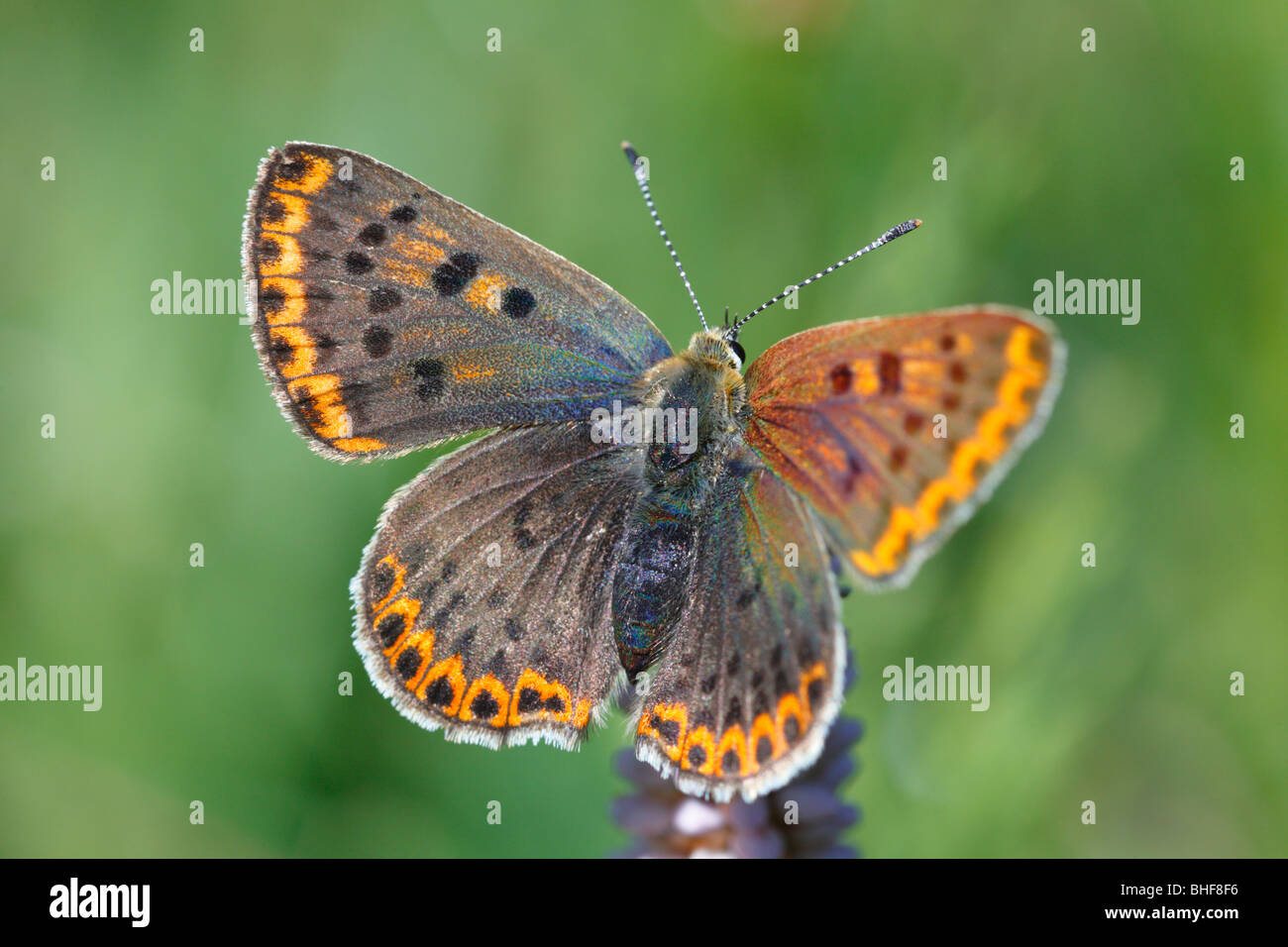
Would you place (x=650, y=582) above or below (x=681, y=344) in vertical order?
below

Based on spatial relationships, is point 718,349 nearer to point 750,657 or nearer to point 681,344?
point 750,657

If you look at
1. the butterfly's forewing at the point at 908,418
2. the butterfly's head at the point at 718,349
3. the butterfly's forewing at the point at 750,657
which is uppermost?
the butterfly's head at the point at 718,349

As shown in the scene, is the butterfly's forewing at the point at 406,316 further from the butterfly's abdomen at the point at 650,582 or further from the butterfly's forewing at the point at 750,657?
the butterfly's forewing at the point at 750,657

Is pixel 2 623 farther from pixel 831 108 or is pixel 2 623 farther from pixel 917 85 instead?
pixel 917 85

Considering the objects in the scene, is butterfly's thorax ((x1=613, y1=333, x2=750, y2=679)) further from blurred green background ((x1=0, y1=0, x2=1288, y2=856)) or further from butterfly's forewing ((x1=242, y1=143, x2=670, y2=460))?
→ blurred green background ((x1=0, y1=0, x2=1288, y2=856))

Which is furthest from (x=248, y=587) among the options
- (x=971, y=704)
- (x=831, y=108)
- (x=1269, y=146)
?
(x=1269, y=146)

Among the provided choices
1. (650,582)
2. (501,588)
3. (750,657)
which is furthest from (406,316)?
(750,657)

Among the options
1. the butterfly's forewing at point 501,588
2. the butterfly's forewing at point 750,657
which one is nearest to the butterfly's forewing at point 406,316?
the butterfly's forewing at point 501,588
